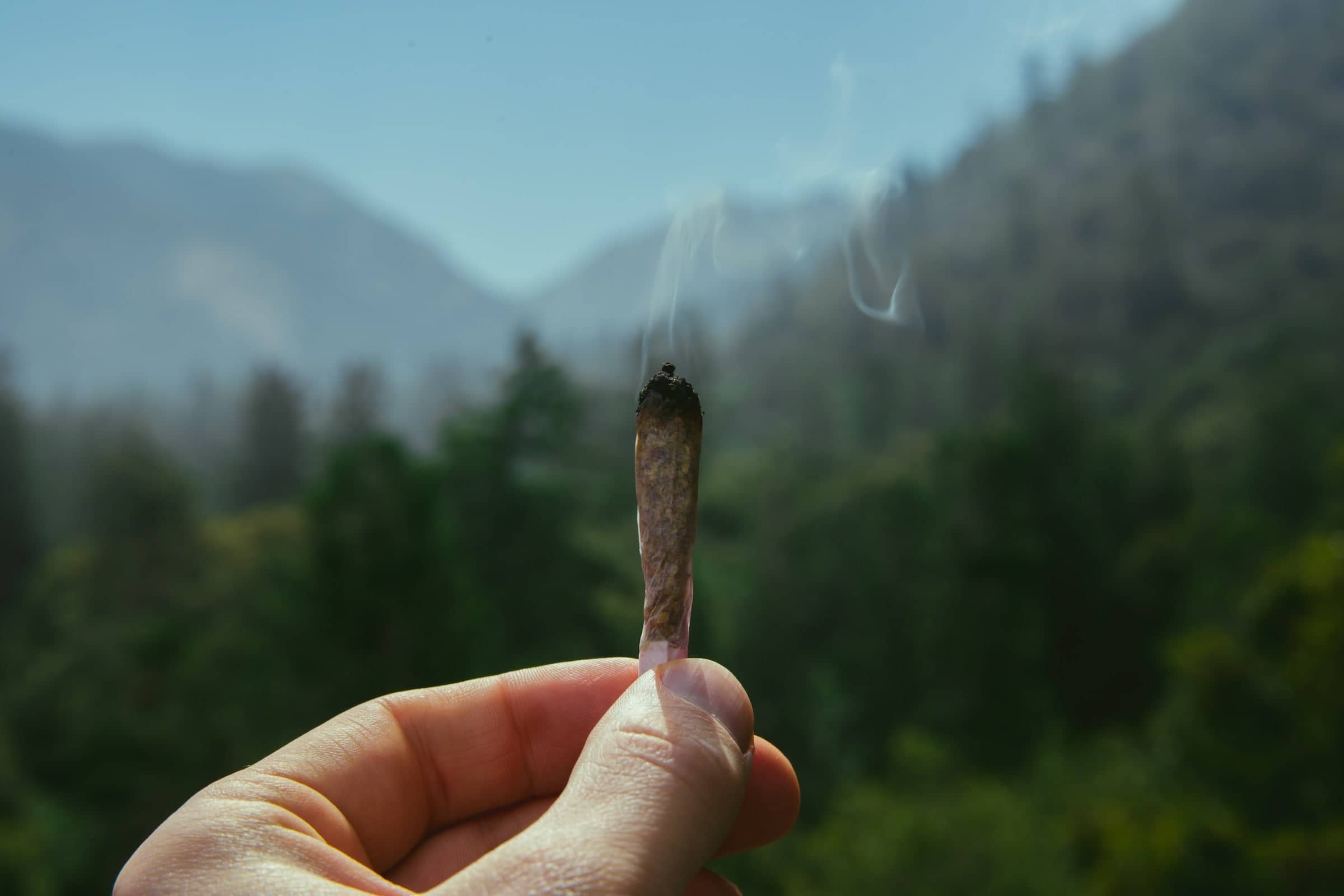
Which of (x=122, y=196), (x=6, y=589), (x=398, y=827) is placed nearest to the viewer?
(x=398, y=827)

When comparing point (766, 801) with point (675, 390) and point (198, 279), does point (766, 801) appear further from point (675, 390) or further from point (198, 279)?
point (198, 279)

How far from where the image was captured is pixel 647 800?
2.28 m

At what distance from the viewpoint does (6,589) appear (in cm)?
4153

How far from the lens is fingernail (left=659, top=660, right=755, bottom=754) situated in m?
2.67

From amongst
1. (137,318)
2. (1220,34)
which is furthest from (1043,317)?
(137,318)

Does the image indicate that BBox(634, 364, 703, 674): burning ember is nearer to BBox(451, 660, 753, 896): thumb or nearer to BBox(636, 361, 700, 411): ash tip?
BBox(636, 361, 700, 411): ash tip

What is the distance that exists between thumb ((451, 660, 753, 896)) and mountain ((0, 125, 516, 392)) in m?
29.1

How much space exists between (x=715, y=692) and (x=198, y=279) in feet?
386

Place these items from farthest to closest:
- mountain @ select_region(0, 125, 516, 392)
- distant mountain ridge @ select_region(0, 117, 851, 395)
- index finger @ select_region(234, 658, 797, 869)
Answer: mountain @ select_region(0, 125, 516, 392) → distant mountain ridge @ select_region(0, 117, 851, 395) → index finger @ select_region(234, 658, 797, 869)

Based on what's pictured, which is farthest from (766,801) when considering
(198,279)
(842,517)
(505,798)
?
(198,279)

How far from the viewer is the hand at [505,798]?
216 centimetres

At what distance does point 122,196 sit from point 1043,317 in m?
98.8

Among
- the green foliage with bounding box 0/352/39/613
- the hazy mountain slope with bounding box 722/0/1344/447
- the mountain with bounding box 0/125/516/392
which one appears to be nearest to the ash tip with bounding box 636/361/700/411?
the mountain with bounding box 0/125/516/392

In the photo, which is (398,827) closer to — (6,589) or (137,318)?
(6,589)
